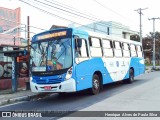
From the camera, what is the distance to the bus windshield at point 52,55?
11656mm

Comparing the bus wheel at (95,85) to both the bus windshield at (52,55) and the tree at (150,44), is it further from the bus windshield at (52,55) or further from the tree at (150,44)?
the tree at (150,44)

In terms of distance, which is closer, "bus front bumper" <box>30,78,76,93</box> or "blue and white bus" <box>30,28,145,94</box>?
"bus front bumper" <box>30,78,76,93</box>

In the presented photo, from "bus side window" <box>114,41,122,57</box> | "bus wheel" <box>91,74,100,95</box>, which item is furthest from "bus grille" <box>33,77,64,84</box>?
"bus side window" <box>114,41,122,57</box>

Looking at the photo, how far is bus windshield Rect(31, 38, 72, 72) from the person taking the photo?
459 inches

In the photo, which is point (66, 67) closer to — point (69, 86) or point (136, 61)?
point (69, 86)

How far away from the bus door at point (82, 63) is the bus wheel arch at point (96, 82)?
579 millimetres

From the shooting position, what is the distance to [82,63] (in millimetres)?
12352

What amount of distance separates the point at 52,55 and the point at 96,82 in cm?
289

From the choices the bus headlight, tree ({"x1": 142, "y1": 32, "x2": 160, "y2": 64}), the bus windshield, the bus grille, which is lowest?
the bus grille

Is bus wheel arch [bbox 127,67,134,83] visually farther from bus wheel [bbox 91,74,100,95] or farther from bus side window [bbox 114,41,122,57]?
bus wheel [bbox 91,74,100,95]

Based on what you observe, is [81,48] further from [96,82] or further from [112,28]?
[112,28]

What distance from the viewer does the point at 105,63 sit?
1482 cm

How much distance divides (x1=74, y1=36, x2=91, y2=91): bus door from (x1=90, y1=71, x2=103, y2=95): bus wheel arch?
58 cm

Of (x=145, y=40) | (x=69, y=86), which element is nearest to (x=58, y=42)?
(x=69, y=86)
